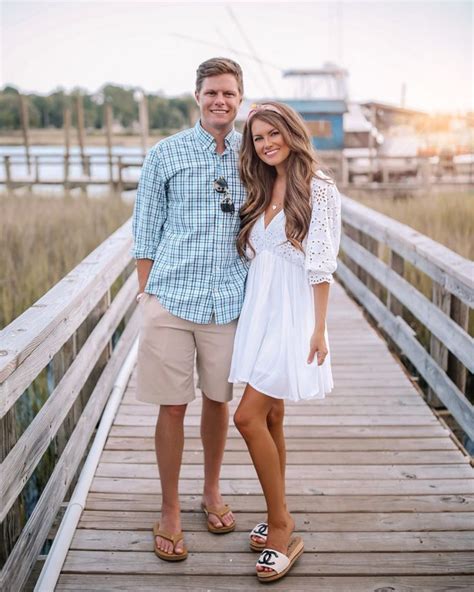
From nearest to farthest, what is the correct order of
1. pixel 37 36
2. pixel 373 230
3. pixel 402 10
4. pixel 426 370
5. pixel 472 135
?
pixel 426 370 → pixel 373 230 → pixel 472 135 → pixel 402 10 → pixel 37 36

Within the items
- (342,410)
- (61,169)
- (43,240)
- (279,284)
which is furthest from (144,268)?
(61,169)

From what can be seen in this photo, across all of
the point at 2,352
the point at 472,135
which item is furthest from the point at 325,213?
the point at 472,135

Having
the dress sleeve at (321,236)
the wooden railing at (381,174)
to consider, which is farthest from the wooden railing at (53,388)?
the wooden railing at (381,174)

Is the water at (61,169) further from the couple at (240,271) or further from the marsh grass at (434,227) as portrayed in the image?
the couple at (240,271)

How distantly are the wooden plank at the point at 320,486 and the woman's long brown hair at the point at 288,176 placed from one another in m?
1.04

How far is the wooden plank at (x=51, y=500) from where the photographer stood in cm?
222

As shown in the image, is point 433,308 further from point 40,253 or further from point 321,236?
point 40,253

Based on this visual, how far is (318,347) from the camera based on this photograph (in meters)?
2.50

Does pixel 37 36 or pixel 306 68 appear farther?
pixel 37 36

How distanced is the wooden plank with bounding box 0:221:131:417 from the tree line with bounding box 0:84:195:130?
3004 inches

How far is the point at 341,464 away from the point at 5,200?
444 inches

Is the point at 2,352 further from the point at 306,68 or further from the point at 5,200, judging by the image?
the point at 306,68

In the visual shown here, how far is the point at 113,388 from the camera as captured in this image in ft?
14.0

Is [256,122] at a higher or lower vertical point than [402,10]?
lower
